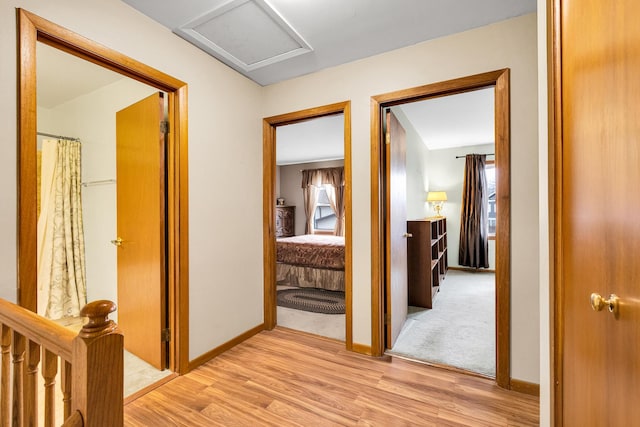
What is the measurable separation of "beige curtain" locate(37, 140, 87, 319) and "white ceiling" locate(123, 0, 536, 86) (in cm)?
197

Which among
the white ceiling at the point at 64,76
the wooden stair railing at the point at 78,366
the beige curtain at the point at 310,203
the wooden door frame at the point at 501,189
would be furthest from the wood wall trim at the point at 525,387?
the beige curtain at the point at 310,203

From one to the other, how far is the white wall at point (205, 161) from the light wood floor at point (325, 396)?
36 centimetres

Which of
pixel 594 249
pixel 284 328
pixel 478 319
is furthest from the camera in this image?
pixel 478 319

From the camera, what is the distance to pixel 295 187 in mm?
7102

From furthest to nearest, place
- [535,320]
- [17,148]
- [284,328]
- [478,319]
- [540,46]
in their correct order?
[478,319] → [284,328] → [535,320] → [17,148] → [540,46]

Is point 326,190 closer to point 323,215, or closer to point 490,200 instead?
point 323,215

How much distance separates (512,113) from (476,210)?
12.9ft

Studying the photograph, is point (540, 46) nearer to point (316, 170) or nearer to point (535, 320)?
point (535, 320)

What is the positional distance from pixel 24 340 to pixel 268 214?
196 centimetres

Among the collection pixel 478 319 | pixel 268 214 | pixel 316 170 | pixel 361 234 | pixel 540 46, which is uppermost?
pixel 316 170

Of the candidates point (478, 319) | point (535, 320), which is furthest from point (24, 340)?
point (478, 319)

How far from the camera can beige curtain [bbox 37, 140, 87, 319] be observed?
8.68 ft

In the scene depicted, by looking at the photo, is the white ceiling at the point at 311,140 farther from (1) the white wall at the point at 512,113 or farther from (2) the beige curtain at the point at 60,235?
(2) the beige curtain at the point at 60,235

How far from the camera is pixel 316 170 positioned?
6.68 meters
